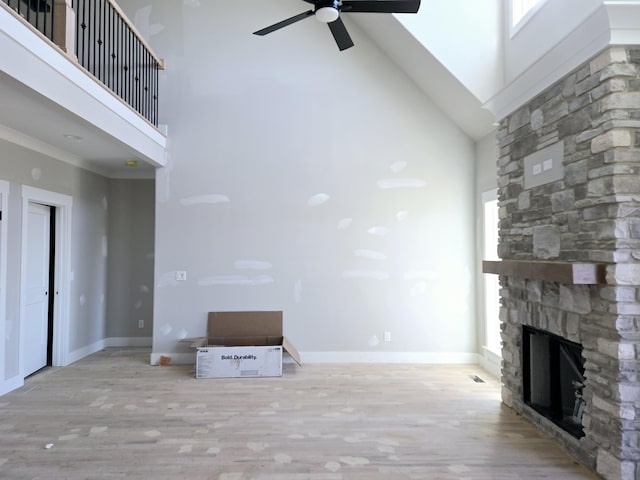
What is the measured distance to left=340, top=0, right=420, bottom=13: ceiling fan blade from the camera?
273 cm

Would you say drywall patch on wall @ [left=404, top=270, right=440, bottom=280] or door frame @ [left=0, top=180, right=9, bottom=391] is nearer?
door frame @ [left=0, top=180, right=9, bottom=391]

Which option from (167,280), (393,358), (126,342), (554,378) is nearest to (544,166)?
(554,378)

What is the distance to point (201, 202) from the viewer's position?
197 inches

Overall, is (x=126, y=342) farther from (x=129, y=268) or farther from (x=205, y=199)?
(x=205, y=199)

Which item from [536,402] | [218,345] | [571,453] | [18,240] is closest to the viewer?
[571,453]

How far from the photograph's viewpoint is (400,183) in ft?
16.5

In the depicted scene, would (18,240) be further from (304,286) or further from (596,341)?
(596,341)

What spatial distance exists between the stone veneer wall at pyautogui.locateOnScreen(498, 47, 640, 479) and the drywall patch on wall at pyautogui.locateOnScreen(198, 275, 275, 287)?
3026 millimetres

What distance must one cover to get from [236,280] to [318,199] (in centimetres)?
144

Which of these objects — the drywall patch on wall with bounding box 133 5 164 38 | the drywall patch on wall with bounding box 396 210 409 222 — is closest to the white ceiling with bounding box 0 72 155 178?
the drywall patch on wall with bounding box 133 5 164 38

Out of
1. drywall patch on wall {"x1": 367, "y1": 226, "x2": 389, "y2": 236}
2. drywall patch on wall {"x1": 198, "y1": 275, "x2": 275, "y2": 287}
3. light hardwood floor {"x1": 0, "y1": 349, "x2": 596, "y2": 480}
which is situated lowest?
light hardwood floor {"x1": 0, "y1": 349, "x2": 596, "y2": 480}

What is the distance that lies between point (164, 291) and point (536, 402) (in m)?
4.13

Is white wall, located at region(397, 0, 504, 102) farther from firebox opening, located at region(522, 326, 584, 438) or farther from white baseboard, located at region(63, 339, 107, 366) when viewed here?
white baseboard, located at region(63, 339, 107, 366)

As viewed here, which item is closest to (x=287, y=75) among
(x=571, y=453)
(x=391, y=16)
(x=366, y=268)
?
(x=391, y=16)
